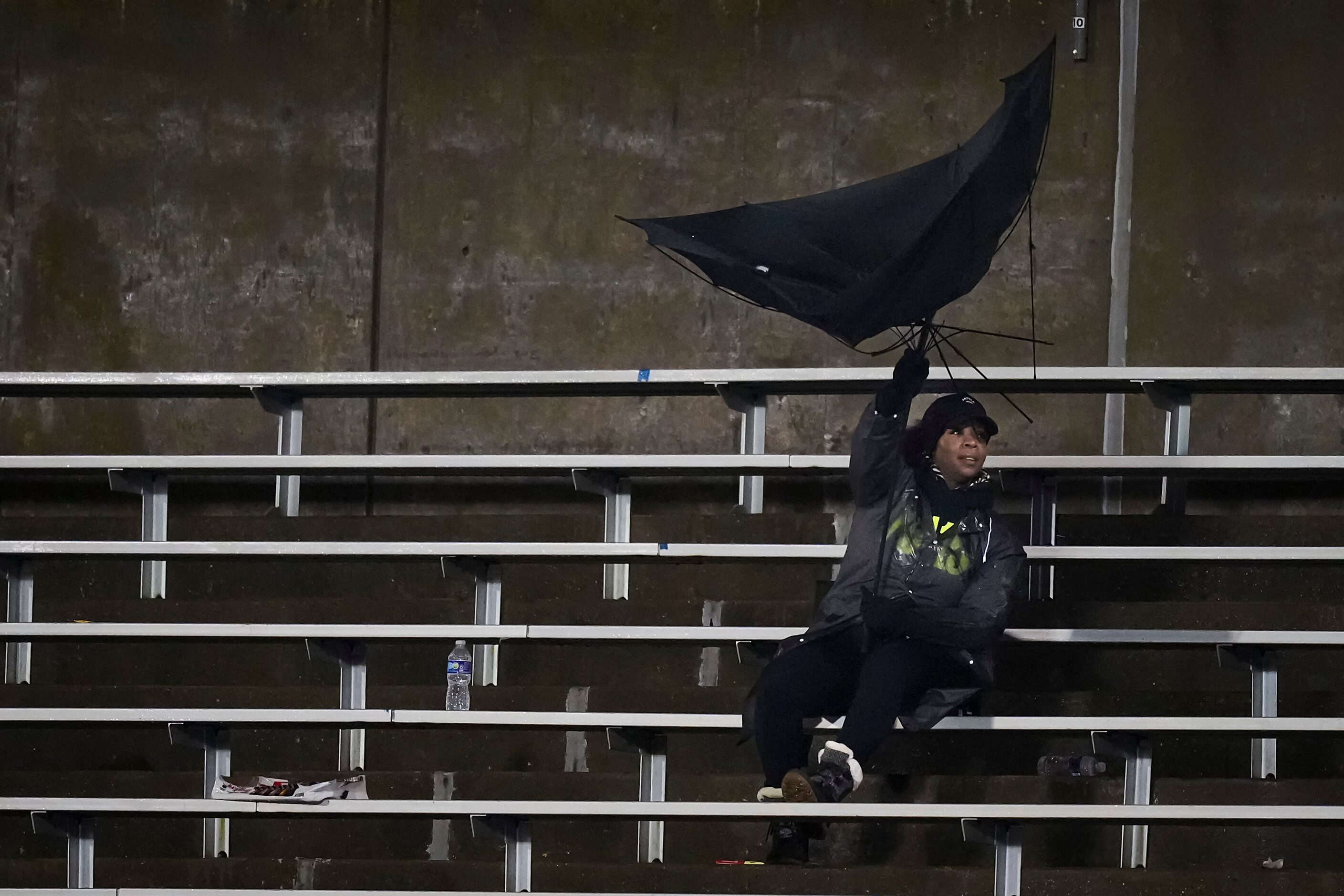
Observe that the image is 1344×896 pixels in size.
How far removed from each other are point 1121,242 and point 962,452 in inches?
61.5

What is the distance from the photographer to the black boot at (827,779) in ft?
10.4

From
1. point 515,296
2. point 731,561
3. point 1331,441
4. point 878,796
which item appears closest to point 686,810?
point 878,796

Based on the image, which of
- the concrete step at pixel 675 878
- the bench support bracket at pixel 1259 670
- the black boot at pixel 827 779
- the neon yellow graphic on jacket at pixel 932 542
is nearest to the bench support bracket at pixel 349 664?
the concrete step at pixel 675 878

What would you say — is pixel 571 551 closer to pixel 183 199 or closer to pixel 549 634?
pixel 549 634

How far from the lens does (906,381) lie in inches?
131

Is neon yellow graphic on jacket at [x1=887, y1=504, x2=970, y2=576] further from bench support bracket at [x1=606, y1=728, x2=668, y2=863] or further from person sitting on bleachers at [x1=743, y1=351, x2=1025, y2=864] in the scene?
bench support bracket at [x1=606, y1=728, x2=668, y2=863]

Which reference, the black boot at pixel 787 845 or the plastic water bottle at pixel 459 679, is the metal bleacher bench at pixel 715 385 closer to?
the plastic water bottle at pixel 459 679

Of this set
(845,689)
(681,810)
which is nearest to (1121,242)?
(845,689)

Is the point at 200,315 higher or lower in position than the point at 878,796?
higher

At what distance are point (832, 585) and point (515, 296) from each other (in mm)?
1738

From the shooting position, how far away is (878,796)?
3713 millimetres

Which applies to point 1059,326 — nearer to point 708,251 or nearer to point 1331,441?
point 1331,441

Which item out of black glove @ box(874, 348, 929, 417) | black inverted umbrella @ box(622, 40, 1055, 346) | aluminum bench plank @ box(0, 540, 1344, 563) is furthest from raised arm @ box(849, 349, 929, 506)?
aluminum bench plank @ box(0, 540, 1344, 563)

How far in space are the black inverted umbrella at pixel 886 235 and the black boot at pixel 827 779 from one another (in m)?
0.86
